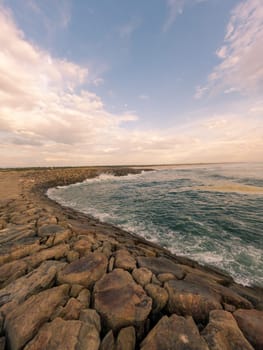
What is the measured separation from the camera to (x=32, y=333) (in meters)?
2.37

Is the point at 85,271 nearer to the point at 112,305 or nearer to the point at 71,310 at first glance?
the point at 71,310

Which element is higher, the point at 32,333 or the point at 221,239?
the point at 32,333

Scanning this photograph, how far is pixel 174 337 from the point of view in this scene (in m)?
2.31

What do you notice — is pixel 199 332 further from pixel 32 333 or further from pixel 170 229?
pixel 170 229

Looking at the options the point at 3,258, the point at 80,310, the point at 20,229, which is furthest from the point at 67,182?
the point at 80,310

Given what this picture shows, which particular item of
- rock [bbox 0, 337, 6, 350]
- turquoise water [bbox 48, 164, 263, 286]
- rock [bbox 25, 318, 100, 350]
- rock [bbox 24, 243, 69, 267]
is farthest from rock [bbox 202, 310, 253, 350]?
rock [bbox 24, 243, 69, 267]

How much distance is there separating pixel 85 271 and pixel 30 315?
1.27 m

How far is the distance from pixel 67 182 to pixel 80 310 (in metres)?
30.5

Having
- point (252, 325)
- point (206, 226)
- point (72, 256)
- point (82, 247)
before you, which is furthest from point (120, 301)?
point (206, 226)

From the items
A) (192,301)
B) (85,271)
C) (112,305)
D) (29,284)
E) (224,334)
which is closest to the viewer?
A: (224,334)

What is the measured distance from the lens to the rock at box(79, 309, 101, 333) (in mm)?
2540

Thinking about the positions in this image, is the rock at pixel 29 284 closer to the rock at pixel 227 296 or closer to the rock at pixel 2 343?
the rock at pixel 2 343

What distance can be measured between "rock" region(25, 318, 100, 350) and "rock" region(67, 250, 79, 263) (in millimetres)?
1982

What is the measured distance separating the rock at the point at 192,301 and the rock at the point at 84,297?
165 cm
